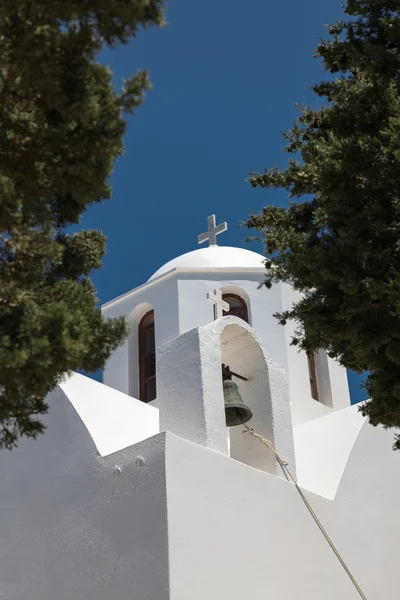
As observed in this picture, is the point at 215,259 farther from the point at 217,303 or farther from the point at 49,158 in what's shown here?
the point at 49,158

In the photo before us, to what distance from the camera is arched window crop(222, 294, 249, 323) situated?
38.6 feet

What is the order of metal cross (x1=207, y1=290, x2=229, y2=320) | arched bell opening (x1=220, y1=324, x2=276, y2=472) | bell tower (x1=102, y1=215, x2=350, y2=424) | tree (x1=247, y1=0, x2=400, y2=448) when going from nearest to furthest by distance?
tree (x1=247, y1=0, x2=400, y2=448), arched bell opening (x1=220, y1=324, x2=276, y2=472), metal cross (x1=207, y1=290, x2=229, y2=320), bell tower (x1=102, y1=215, x2=350, y2=424)

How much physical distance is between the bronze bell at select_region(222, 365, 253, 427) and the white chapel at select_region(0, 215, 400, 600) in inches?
0.5

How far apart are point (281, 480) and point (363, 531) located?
125 centimetres

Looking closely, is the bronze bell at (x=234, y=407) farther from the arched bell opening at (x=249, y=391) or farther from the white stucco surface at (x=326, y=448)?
the white stucco surface at (x=326, y=448)

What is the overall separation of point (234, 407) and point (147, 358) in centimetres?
363

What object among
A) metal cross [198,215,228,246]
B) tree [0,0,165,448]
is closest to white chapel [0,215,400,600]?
tree [0,0,165,448]

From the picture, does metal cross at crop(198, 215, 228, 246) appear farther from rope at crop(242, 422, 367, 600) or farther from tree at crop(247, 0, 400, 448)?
tree at crop(247, 0, 400, 448)

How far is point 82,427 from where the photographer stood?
27.0 ft

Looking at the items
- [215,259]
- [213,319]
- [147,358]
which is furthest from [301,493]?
[215,259]

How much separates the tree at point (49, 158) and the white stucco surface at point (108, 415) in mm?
3049

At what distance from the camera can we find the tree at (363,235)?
5648 millimetres

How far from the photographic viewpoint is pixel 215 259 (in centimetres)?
1249

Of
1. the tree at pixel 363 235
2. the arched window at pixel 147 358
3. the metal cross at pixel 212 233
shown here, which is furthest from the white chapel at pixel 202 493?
the metal cross at pixel 212 233
